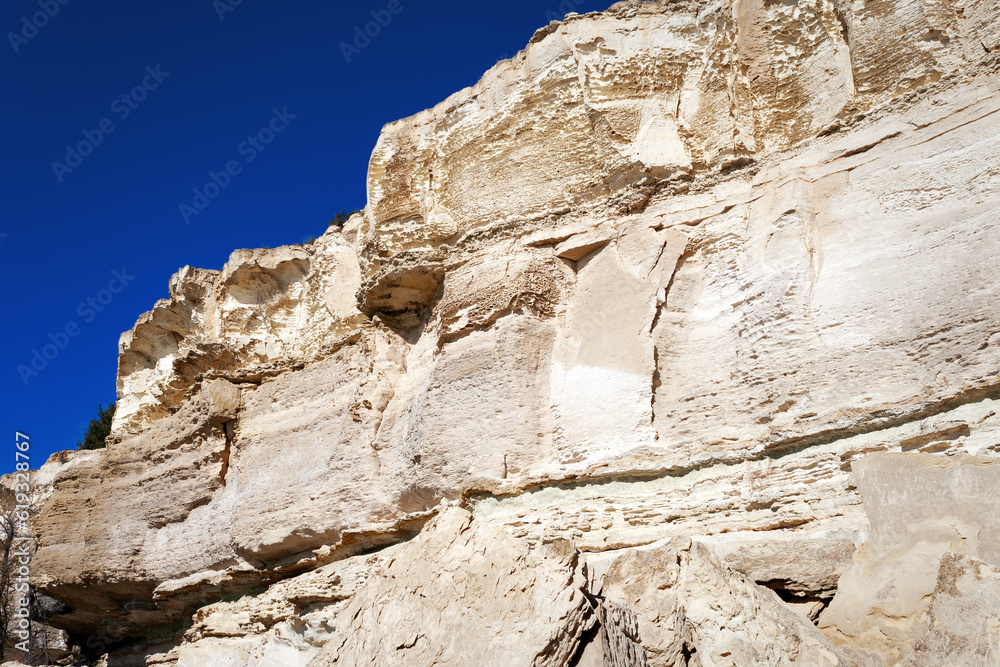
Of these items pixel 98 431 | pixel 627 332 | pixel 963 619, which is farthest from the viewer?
pixel 98 431

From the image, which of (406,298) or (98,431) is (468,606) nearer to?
(406,298)

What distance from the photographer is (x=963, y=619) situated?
3781mm

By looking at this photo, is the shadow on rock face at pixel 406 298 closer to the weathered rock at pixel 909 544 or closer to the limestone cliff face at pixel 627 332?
the limestone cliff face at pixel 627 332

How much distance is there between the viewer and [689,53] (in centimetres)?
765

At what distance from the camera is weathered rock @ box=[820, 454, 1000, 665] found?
4.12m

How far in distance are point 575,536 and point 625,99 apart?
158 inches

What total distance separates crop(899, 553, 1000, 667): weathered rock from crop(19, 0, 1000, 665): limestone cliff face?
480mm

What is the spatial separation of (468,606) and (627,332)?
3.18 m

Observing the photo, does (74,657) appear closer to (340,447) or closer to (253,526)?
(253,526)

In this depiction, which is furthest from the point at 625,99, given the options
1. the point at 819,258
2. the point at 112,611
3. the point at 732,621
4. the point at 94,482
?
the point at 112,611

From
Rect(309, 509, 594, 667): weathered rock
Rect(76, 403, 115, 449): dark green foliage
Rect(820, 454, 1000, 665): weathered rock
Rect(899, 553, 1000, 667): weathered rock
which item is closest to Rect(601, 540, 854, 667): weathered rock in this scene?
Rect(820, 454, 1000, 665): weathered rock

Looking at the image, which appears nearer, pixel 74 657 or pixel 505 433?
pixel 505 433

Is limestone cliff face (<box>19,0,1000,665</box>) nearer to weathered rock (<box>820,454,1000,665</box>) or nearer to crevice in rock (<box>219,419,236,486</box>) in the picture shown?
crevice in rock (<box>219,419,236,486</box>)

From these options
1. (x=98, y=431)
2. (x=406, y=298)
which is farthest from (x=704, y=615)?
(x=98, y=431)
